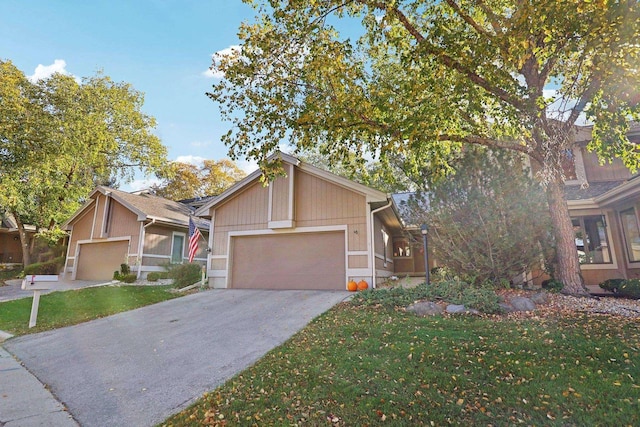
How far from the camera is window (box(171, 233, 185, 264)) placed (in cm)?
1709

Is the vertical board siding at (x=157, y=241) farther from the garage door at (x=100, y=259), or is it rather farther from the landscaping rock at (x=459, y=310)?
the landscaping rock at (x=459, y=310)

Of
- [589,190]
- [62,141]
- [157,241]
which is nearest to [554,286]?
[589,190]

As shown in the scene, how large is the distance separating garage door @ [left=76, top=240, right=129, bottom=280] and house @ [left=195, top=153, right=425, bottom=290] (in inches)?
248

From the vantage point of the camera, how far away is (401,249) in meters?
18.3

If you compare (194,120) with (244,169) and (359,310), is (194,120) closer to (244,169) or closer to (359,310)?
(359,310)

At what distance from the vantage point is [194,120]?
11.5 meters

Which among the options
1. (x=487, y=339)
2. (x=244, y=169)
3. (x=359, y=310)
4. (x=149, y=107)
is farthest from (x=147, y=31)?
(x=244, y=169)

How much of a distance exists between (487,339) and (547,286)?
16.1 ft

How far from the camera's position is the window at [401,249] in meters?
18.1

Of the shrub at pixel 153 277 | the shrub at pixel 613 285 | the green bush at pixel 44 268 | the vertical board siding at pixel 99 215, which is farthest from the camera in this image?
the green bush at pixel 44 268

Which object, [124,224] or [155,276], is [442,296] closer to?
[155,276]

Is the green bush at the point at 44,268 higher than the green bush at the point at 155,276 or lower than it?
higher

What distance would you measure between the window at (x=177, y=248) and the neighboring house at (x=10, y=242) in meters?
12.2

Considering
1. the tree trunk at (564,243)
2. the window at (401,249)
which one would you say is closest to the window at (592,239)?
the tree trunk at (564,243)
